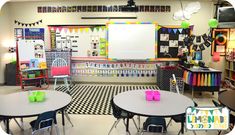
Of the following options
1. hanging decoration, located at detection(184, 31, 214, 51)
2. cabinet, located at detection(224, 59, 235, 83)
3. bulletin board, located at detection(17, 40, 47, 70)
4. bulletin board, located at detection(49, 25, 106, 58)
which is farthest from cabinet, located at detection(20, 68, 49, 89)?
cabinet, located at detection(224, 59, 235, 83)

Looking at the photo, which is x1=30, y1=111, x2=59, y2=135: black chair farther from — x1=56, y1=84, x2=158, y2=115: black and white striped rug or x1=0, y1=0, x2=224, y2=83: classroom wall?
x1=0, y1=0, x2=224, y2=83: classroom wall

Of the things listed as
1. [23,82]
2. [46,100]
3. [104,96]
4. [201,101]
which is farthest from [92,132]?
[23,82]

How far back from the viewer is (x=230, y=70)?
6375mm

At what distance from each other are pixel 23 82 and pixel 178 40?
187 inches

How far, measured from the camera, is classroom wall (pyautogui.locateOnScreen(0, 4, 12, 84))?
645 cm

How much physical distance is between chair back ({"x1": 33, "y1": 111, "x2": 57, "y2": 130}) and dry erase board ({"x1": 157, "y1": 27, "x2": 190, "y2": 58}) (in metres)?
4.63

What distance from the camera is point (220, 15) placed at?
19.0ft

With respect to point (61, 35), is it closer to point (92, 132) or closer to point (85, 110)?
point (85, 110)

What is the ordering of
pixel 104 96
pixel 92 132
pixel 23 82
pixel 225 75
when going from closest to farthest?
1. pixel 92 132
2. pixel 104 96
3. pixel 23 82
4. pixel 225 75

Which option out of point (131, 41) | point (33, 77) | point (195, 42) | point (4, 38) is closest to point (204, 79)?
point (195, 42)

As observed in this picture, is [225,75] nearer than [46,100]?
No

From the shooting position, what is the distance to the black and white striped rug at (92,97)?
4.36m
